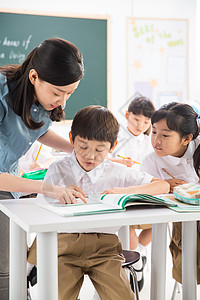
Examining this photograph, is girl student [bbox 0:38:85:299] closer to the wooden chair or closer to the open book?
the open book

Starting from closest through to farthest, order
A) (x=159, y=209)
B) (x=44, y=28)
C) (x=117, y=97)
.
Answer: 1. (x=159, y=209)
2. (x=44, y=28)
3. (x=117, y=97)

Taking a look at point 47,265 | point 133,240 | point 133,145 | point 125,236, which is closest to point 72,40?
point 133,145

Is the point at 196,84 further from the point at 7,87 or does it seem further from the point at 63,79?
the point at 7,87

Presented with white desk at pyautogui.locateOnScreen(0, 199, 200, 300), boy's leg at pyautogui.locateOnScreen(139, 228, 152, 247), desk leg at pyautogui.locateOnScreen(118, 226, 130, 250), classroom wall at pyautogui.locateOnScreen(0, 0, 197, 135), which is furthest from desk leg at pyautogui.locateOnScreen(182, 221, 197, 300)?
boy's leg at pyautogui.locateOnScreen(139, 228, 152, 247)

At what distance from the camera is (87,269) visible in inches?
38.6

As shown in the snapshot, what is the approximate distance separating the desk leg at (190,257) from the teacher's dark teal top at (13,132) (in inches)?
19.0

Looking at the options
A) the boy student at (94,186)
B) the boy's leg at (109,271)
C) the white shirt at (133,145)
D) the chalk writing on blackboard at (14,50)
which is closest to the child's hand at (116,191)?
the boy student at (94,186)

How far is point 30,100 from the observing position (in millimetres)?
1059

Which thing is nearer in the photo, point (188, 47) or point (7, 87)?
point (7, 87)

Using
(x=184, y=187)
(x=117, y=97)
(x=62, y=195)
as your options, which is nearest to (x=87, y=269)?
(x=62, y=195)

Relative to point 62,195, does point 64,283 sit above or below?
below

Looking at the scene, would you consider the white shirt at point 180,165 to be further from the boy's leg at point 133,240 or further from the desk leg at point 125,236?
the boy's leg at point 133,240

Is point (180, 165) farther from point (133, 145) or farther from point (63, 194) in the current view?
point (63, 194)

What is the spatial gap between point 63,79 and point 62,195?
0.29 meters
